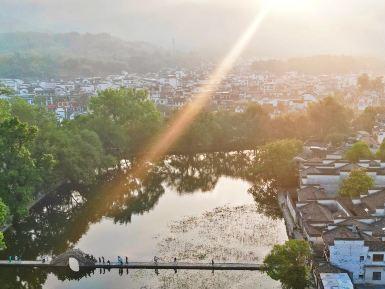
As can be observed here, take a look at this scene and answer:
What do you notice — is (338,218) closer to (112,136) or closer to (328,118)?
(112,136)

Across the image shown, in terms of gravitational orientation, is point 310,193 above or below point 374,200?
below

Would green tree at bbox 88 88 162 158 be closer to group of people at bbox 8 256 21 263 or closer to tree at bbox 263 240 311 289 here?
group of people at bbox 8 256 21 263

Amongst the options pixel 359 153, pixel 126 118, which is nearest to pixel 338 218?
pixel 359 153

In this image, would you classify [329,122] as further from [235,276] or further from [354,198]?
[235,276]

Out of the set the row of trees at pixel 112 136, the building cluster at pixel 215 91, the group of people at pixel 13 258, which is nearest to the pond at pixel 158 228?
the group of people at pixel 13 258

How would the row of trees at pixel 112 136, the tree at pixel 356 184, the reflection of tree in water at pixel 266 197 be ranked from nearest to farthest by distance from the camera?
1. the tree at pixel 356 184
2. the row of trees at pixel 112 136
3. the reflection of tree in water at pixel 266 197

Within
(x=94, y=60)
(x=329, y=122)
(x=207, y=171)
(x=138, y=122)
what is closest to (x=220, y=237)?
(x=207, y=171)

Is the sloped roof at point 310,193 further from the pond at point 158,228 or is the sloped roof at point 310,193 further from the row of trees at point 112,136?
the row of trees at point 112,136
